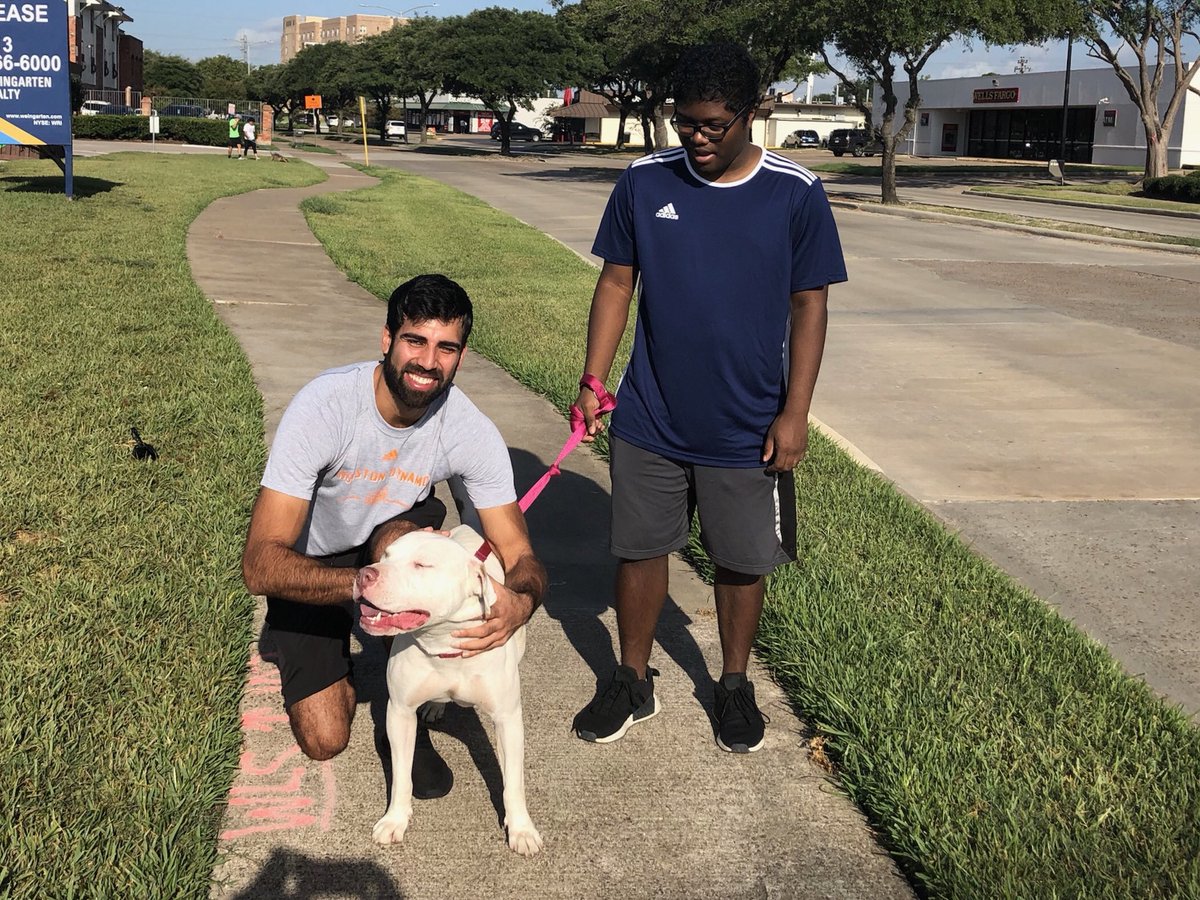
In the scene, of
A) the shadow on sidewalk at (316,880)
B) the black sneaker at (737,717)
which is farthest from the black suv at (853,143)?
the shadow on sidewalk at (316,880)

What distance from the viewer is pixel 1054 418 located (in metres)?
7.96

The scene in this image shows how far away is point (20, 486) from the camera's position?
5.46 m

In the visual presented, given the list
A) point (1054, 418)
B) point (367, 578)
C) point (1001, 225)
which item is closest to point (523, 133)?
point (1001, 225)

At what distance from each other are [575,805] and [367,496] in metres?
1.04

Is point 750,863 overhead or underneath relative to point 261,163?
underneath

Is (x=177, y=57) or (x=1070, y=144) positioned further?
(x=177, y=57)

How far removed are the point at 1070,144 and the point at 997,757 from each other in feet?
222

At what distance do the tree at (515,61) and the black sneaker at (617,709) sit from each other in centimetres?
5718

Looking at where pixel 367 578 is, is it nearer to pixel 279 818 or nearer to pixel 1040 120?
pixel 279 818

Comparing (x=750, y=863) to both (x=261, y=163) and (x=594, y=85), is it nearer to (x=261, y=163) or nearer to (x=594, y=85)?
(x=261, y=163)

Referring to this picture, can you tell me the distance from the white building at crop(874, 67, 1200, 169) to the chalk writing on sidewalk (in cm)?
5522

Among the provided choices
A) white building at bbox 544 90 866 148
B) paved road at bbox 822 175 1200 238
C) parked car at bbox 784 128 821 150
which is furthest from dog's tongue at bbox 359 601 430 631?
white building at bbox 544 90 866 148

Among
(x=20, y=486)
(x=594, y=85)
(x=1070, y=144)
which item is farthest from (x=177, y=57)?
(x=20, y=486)

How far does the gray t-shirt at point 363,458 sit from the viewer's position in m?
3.17
